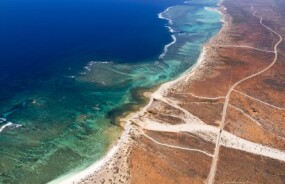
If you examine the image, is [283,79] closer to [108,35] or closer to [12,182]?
[108,35]

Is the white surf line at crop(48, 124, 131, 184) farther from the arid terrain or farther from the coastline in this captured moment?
the arid terrain

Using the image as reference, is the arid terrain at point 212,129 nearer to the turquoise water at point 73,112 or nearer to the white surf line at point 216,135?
the white surf line at point 216,135

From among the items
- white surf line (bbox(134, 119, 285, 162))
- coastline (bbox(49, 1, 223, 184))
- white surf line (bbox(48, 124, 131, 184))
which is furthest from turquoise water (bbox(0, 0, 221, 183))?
white surf line (bbox(134, 119, 285, 162))

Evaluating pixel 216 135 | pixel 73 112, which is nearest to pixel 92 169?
pixel 73 112

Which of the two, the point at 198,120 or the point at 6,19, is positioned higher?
the point at 6,19

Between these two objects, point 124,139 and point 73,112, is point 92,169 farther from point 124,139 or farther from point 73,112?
point 73,112

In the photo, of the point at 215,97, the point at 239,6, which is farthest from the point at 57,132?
the point at 239,6
